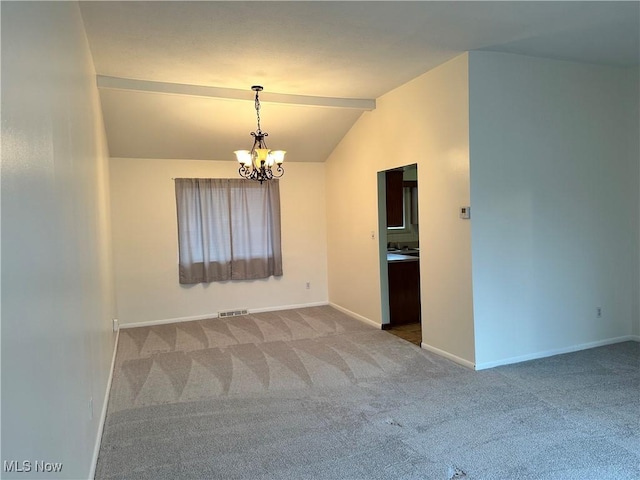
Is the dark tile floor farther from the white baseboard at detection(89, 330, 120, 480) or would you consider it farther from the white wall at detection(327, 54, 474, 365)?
the white baseboard at detection(89, 330, 120, 480)

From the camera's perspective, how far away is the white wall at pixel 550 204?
12.8 feet

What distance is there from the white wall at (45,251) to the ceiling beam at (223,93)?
4.97 feet

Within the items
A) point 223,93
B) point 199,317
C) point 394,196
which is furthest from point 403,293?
point 223,93

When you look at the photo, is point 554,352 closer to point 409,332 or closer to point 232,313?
point 409,332

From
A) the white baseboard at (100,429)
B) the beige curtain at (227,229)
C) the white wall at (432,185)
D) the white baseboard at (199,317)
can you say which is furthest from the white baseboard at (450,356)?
the white baseboard at (100,429)

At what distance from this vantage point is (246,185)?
21.5 feet

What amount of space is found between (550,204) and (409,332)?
2170 mm

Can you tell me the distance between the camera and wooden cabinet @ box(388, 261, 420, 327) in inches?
221

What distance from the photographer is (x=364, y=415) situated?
10.1 ft

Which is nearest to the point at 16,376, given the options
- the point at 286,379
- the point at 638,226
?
the point at 286,379

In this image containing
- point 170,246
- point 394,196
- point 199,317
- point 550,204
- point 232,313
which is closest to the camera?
point 550,204

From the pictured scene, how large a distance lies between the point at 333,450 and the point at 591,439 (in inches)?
63.1

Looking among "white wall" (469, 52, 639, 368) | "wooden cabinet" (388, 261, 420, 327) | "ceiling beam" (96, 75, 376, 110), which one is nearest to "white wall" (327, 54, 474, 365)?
"white wall" (469, 52, 639, 368)

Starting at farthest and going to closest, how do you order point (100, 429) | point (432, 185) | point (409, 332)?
1. point (409, 332)
2. point (432, 185)
3. point (100, 429)
